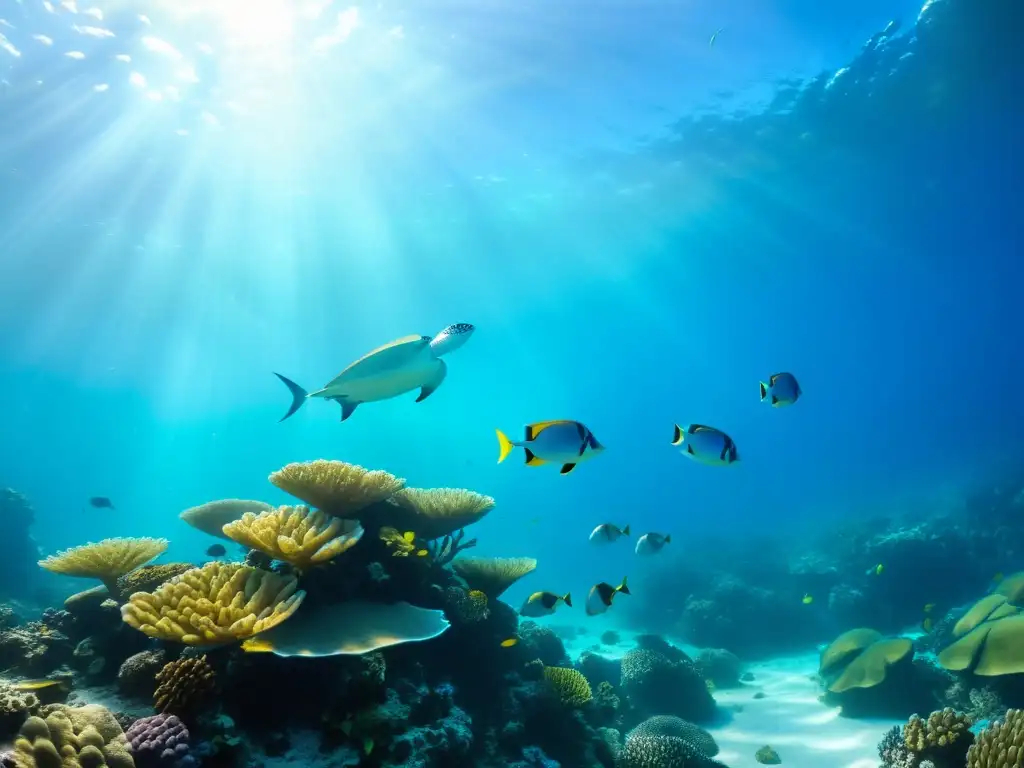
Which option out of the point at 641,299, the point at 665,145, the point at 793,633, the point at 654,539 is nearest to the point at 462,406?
the point at 641,299

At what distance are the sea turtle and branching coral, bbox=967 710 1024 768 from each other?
18.0ft

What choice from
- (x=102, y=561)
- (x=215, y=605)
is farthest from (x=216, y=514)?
(x=215, y=605)

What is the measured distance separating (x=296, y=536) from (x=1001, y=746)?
5982 millimetres

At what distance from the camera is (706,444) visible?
4055mm

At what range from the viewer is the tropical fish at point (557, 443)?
3.13 meters

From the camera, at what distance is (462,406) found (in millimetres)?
80312

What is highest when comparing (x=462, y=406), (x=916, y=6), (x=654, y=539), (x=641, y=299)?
(x=462, y=406)

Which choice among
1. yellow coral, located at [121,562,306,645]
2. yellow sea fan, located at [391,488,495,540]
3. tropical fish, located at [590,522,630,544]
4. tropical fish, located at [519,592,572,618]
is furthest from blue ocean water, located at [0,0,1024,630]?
yellow coral, located at [121,562,306,645]

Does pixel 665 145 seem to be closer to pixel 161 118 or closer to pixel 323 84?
pixel 323 84

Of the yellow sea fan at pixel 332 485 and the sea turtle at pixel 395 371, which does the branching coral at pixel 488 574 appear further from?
the sea turtle at pixel 395 371

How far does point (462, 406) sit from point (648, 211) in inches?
2039

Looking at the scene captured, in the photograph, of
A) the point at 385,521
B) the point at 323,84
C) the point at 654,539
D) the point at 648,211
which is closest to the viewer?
the point at 385,521

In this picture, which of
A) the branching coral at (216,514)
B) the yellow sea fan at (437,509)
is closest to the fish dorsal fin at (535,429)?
the yellow sea fan at (437,509)

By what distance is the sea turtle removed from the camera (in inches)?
170
